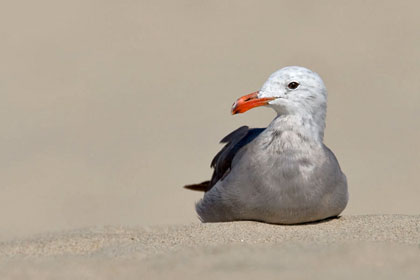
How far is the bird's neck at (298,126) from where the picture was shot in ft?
20.7

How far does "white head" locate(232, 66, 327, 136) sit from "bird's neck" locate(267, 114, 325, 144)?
2cm

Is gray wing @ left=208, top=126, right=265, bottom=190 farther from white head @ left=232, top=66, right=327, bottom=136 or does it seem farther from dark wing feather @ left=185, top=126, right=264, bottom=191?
white head @ left=232, top=66, right=327, bottom=136

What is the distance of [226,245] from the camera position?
5.52 meters

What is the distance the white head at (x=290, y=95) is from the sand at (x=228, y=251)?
870 mm

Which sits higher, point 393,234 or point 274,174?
point 274,174

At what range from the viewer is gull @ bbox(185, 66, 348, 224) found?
622 cm

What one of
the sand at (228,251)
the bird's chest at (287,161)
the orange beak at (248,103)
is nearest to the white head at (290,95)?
the orange beak at (248,103)

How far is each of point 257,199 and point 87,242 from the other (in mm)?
1296

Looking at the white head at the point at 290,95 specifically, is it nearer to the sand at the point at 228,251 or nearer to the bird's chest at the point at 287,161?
the bird's chest at the point at 287,161

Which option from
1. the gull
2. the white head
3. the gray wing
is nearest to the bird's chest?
the gull

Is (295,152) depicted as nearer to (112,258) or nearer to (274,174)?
(274,174)

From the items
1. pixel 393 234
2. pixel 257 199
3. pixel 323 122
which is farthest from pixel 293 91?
pixel 393 234

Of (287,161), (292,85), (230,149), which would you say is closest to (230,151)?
(230,149)

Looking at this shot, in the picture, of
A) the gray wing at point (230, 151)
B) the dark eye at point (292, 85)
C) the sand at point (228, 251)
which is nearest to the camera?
the sand at point (228, 251)
